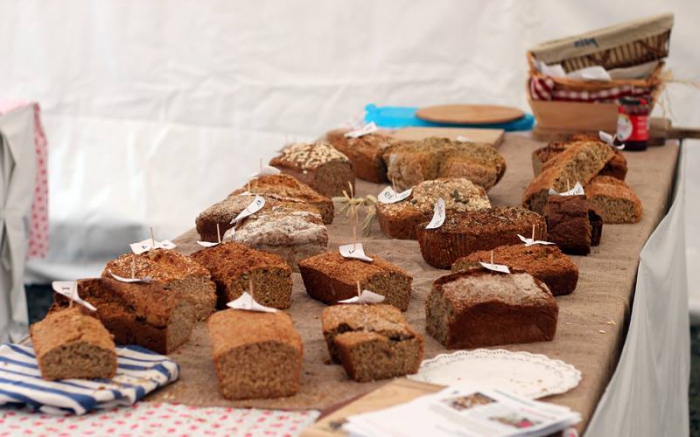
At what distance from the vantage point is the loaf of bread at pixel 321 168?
3.08 meters

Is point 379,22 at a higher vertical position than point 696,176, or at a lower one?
higher

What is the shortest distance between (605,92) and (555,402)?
2.38m

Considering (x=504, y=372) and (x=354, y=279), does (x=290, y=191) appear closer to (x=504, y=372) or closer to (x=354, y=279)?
(x=354, y=279)

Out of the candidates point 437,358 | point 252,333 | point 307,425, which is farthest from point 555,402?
point 252,333

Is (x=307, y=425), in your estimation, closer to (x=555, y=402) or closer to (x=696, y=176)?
(x=555, y=402)

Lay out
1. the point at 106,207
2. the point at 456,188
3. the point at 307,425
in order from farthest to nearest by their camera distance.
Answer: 1. the point at 106,207
2. the point at 456,188
3. the point at 307,425

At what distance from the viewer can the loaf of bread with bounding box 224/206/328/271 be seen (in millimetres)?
2359

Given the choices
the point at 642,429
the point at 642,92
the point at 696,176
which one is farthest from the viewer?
the point at 696,176

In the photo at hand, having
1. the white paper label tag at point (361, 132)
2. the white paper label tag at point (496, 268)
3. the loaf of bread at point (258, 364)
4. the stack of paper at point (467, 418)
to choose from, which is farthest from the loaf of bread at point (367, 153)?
the stack of paper at point (467, 418)

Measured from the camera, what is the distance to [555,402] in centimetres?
164

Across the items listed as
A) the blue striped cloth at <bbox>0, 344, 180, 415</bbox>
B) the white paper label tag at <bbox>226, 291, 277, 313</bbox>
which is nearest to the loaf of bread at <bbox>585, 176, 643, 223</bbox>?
the white paper label tag at <bbox>226, 291, 277, 313</bbox>

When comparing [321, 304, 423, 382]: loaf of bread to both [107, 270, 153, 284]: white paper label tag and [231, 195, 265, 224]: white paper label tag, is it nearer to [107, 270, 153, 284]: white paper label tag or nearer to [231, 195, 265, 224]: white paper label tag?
[107, 270, 153, 284]: white paper label tag

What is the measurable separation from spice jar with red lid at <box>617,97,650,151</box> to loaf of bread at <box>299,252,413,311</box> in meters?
1.70

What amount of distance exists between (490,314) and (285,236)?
2.15ft
